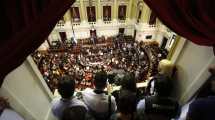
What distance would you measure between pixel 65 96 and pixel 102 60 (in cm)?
1118

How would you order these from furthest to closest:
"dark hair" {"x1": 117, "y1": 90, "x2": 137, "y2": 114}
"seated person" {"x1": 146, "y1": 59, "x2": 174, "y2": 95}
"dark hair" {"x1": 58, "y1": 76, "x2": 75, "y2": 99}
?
"seated person" {"x1": 146, "y1": 59, "x2": 174, "y2": 95}, "dark hair" {"x1": 58, "y1": 76, "x2": 75, "y2": 99}, "dark hair" {"x1": 117, "y1": 90, "x2": 137, "y2": 114}

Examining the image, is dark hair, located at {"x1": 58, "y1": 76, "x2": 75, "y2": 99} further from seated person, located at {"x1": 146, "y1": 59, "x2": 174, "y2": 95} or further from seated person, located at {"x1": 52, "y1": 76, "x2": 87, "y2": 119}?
seated person, located at {"x1": 146, "y1": 59, "x2": 174, "y2": 95}

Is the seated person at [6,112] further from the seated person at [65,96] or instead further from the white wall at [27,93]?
the seated person at [65,96]

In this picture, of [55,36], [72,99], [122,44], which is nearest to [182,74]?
[72,99]

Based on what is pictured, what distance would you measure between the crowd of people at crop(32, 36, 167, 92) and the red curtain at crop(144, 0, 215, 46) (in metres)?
7.25

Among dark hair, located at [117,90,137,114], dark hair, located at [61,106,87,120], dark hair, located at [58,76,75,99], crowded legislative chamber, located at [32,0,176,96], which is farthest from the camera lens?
crowded legislative chamber, located at [32,0,176,96]

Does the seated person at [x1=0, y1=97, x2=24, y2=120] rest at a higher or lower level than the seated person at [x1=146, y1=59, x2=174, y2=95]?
lower

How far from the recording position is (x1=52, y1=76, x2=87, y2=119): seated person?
297 centimetres

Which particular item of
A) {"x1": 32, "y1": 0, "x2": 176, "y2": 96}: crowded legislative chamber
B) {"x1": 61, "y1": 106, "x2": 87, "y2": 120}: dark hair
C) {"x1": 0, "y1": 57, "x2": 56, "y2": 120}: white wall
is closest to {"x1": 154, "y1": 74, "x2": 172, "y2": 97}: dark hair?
{"x1": 61, "y1": 106, "x2": 87, "y2": 120}: dark hair

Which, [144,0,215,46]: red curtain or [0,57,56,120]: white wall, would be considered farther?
[0,57,56,120]: white wall

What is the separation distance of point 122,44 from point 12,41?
1387 cm

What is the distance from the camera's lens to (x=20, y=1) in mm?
2820

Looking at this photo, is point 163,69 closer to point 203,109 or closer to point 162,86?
point 162,86

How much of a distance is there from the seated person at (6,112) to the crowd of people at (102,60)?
21.9 ft
